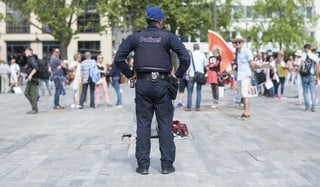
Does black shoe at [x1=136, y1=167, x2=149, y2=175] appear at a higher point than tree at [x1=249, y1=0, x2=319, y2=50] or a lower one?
lower

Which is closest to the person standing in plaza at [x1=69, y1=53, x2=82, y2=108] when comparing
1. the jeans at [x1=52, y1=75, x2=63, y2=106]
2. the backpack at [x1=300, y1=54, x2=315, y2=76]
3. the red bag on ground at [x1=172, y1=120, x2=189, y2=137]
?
the jeans at [x1=52, y1=75, x2=63, y2=106]

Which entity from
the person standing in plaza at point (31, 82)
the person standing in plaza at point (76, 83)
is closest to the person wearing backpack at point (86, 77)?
the person standing in plaza at point (76, 83)

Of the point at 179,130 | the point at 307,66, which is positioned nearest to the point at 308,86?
the point at 307,66

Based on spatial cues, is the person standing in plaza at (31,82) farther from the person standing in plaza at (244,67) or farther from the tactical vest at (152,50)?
the tactical vest at (152,50)

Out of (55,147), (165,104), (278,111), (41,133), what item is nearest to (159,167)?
(165,104)

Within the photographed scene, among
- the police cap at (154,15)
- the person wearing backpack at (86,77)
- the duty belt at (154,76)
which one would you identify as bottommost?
the person wearing backpack at (86,77)

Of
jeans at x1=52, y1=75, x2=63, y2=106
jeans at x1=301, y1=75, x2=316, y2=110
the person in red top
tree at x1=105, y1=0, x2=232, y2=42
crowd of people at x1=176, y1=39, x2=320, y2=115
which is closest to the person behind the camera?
crowd of people at x1=176, y1=39, x2=320, y2=115

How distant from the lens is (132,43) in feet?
22.7

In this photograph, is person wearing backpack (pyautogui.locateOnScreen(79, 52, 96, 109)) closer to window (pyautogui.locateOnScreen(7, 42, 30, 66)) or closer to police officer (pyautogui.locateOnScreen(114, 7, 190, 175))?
police officer (pyautogui.locateOnScreen(114, 7, 190, 175))

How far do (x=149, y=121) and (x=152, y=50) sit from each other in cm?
88

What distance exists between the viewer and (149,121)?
7.06 metres

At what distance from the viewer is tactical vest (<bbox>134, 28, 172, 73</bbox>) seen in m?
6.85

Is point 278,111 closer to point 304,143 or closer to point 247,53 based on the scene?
point 247,53

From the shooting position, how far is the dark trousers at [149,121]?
6945 millimetres
